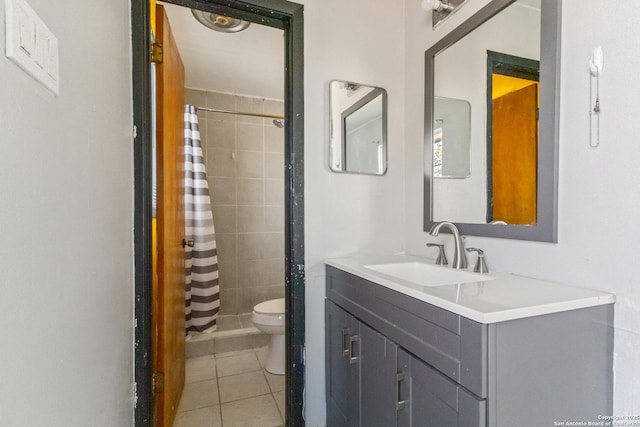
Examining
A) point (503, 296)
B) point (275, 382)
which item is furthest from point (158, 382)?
point (503, 296)

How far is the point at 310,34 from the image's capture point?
150 cm

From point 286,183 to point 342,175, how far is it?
295 mm

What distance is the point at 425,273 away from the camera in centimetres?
139

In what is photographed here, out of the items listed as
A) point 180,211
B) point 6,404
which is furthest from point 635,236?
point 180,211

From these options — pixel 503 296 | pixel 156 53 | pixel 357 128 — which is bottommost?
pixel 503 296

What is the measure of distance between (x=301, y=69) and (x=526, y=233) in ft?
3.92

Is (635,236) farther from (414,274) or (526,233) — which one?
(414,274)

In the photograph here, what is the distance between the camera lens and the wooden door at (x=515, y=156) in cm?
107

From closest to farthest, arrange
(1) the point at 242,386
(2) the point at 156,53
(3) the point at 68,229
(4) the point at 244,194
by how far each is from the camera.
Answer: (3) the point at 68,229
(2) the point at 156,53
(1) the point at 242,386
(4) the point at 244,194

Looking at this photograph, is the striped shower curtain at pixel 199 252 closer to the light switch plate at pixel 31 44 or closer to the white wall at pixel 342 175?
the white wall at pixel 342 175

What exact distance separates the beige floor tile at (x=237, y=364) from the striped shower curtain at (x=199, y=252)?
0.34 metres

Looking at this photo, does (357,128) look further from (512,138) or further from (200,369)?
(200,369)

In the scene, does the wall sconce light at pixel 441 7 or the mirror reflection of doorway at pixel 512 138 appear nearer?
the mirror reflection of doorway at pixel 512 138

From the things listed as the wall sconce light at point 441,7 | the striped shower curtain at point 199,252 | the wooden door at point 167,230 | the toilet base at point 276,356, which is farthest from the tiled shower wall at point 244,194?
the wall sconce light at point 441,7
